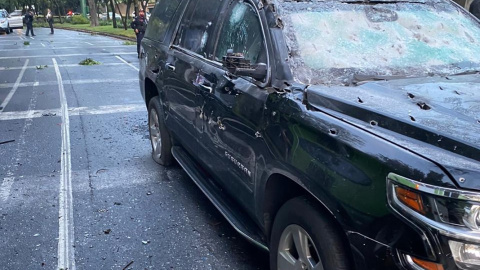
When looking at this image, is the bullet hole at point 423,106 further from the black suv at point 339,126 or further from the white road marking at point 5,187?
the white road marking at point 5,187

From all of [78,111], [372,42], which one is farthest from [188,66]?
[78,111]

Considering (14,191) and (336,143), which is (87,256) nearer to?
(14,191)

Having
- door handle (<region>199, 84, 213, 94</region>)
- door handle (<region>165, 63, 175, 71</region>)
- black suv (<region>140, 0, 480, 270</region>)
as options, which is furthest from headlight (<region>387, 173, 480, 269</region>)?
door handle (<region>165, 63, 175, 71</region>)

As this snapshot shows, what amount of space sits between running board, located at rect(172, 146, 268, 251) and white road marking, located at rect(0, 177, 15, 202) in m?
1.74

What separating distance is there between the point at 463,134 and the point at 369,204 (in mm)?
505

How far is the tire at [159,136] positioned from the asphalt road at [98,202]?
127 mm

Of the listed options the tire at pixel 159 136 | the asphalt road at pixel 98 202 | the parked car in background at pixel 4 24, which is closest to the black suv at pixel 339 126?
the asphalt road at pixel 98 202

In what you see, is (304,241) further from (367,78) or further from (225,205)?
(225,205)

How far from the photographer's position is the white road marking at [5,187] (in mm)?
5057

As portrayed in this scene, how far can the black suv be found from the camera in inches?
80.0

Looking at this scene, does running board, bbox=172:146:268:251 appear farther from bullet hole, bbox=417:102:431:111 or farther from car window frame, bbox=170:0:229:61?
bullet hole, bbox=417:102:431:111

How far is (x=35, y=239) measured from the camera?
415cm

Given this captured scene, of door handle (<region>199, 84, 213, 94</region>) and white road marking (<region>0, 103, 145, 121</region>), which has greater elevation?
door handle (<region>199, 84, 213, 94</region>)

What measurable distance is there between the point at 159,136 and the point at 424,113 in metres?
Result: 3.85
